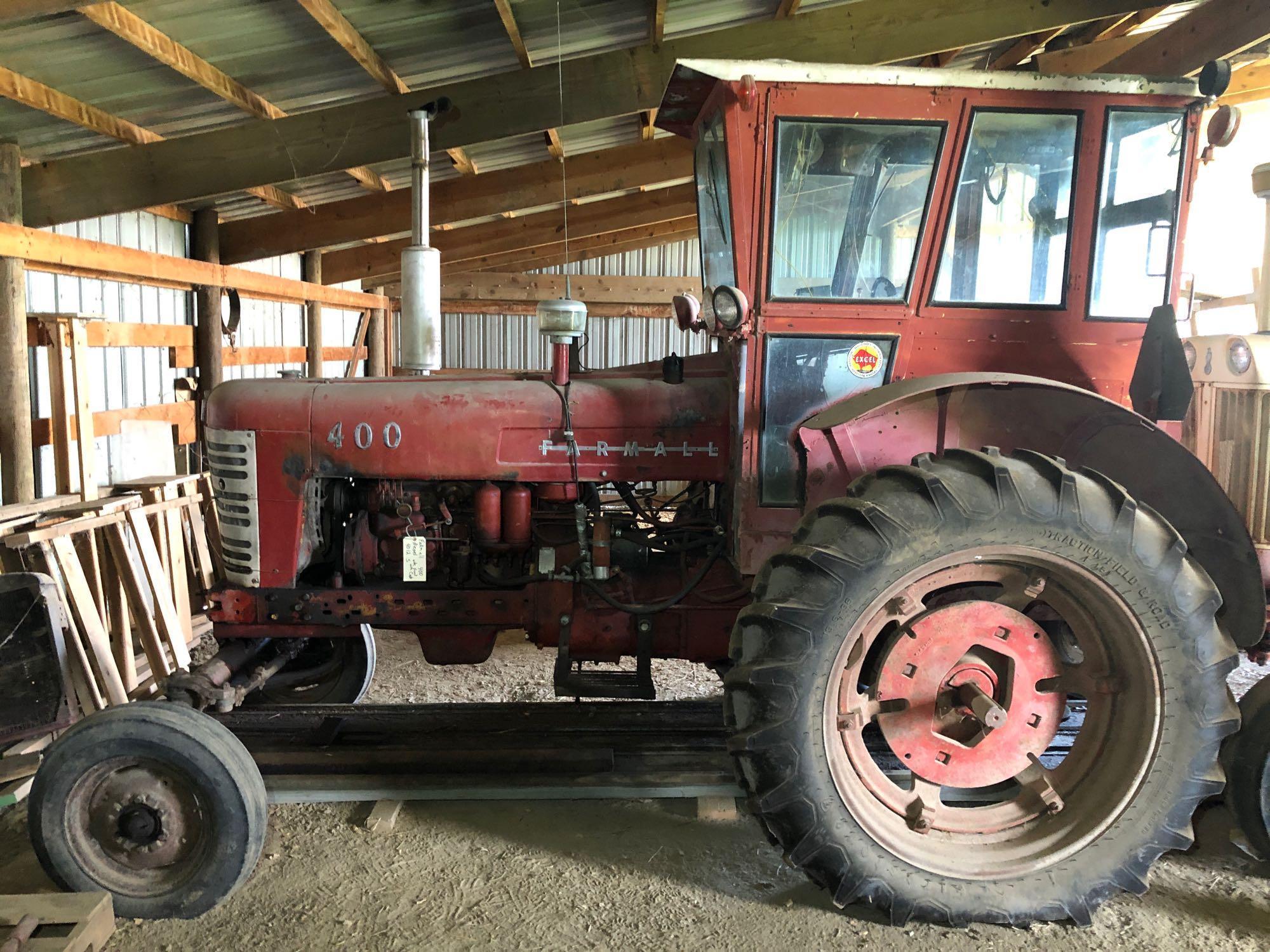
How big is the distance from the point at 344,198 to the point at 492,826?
6.12 metres

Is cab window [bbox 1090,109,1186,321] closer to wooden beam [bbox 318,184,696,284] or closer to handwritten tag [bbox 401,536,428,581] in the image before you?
handwritten tag [bbox 401,536,428,581]

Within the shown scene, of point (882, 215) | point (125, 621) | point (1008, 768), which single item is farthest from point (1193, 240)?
point (125, 621)

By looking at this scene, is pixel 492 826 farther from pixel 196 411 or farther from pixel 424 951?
pixel 196 411

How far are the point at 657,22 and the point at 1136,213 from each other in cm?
292

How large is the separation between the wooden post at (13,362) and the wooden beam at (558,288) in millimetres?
7362

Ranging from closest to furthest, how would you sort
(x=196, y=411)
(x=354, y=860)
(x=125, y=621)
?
(x=354, y=860), (x=125, y=621), (x=196, y=411)

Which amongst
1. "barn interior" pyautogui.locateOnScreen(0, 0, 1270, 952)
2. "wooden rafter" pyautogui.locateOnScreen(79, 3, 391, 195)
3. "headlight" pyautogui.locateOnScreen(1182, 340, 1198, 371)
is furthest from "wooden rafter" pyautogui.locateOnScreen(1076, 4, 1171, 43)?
"wooden rafter" pyautogui.locateOnScreen(79, 3, 391, 195)

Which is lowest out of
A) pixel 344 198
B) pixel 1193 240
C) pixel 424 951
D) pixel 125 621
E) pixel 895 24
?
pixel 424 951

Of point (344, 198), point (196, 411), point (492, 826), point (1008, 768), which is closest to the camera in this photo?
point (1008, 768)

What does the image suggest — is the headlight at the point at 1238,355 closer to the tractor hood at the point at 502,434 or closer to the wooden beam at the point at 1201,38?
the tractor hood at the point at 502,434

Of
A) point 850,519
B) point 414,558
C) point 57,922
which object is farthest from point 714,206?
point 57,922

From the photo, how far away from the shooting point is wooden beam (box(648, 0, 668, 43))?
4676 mm

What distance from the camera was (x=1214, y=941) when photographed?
2467 mm

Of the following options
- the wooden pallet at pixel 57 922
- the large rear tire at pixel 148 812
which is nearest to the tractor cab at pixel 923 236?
the large rear tire at pixel 148 812
